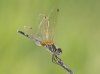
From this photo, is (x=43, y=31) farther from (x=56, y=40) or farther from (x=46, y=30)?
(x=56, y=40)

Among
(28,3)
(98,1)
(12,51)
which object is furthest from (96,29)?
(12,51)

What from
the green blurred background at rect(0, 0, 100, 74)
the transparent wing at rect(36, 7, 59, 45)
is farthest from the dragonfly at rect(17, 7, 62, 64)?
the green blurred background at rect(0, 0, 100, 74)

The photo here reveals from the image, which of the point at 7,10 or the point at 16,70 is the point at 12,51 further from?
the point at 7,10

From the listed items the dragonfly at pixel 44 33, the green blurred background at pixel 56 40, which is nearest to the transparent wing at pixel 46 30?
the dragonfly at pixel 44 33

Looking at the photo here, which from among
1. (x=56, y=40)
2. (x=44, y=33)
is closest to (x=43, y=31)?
(x=44, y=33)

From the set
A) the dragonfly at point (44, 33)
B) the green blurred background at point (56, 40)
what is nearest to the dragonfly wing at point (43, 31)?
the dragonfly at point (44, 33)

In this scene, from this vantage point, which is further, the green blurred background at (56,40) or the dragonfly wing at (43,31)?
the green blurred background at (56,40)

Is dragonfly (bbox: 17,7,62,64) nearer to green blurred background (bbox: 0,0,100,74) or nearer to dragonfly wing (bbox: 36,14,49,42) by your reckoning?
dragonfly wing (bbox: 36,14,49,42)

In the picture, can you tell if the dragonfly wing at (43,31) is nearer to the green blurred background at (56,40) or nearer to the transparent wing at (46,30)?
the transparent wing at (46,30)
